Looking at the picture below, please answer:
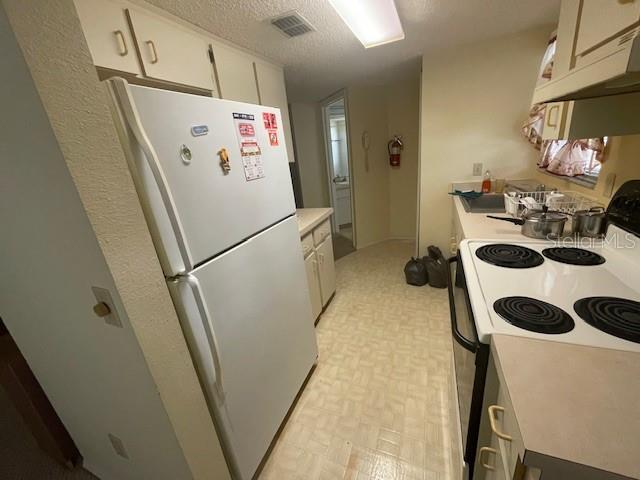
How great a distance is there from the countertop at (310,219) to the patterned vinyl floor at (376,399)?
0.87 m

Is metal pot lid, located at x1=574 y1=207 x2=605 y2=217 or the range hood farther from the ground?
the range hood

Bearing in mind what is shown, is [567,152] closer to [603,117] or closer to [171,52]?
[603,117]

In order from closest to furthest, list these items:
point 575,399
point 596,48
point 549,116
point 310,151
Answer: point 575,399 < point 596,48 < point 549,116 < point 310,151

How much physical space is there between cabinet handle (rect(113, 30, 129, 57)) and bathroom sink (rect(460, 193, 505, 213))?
214 centimetres

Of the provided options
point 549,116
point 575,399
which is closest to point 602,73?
point 575,399

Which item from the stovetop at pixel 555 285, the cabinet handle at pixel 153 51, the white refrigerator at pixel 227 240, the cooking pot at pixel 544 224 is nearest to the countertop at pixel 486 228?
the cooking pot at pixel 544 224

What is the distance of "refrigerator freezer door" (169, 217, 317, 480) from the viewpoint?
3.12 feet

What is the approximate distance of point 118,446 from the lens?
1.11 meters

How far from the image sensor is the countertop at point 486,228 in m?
1.39

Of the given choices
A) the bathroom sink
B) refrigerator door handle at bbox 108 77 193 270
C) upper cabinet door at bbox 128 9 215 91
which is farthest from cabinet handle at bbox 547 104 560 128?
upper cabinet door at bbox 128 9 215 91

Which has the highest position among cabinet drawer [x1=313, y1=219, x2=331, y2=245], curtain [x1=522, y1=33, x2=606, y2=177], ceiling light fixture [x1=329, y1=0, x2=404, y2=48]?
ceiling light fixture [x1=329, y1=0, x2=404, y2=48]

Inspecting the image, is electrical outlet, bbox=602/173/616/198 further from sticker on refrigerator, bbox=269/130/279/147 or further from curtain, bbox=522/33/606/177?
sticker on refrigerator, bbox=269/130/279/147

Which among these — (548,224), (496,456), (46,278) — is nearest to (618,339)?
(496,456)

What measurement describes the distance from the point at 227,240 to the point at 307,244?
107 cm
